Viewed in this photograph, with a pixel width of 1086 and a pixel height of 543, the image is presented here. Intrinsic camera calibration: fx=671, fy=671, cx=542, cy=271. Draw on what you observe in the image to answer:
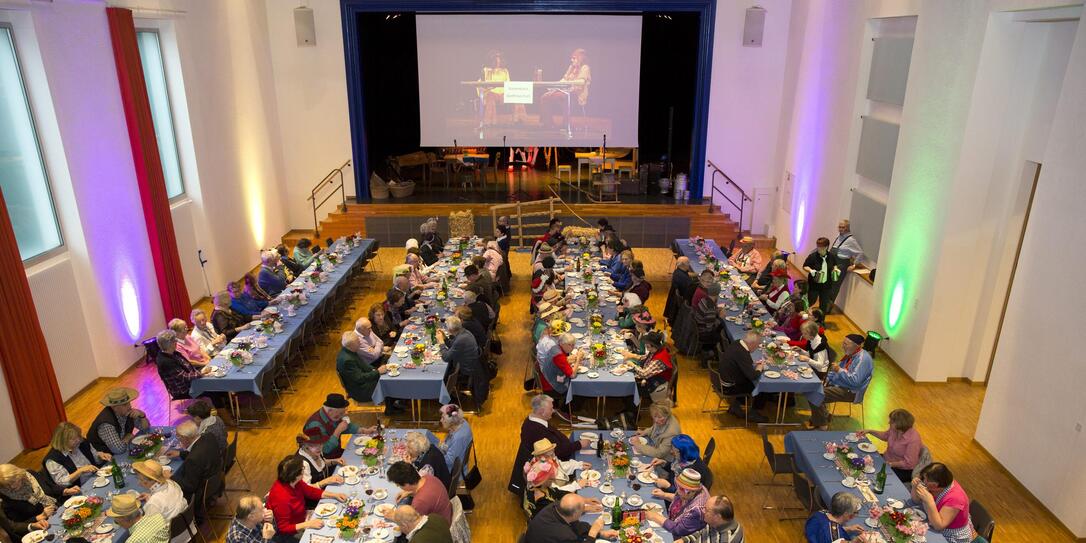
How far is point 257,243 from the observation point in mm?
16250

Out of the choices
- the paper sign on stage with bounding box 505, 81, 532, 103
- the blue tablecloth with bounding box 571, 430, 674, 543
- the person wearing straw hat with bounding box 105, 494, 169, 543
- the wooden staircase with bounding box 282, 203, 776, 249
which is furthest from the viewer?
the paper sign on stage with bounding box 505, 81, 532, 103

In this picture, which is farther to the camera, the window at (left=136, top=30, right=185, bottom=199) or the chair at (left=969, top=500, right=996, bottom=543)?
the window at (left=136, top=30, right=185, bottom=199)

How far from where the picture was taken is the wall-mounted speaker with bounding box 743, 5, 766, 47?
16641 mm

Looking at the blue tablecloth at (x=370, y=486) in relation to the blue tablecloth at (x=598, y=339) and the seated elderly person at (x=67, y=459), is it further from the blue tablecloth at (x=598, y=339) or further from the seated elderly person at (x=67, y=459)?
the seated elderly person at (x=67, y=459)

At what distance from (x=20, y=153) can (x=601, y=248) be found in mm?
9872

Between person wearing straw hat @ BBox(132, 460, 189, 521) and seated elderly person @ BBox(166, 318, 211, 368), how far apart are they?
2852 mm

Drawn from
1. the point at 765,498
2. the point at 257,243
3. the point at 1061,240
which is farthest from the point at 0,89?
the point at 1061,240

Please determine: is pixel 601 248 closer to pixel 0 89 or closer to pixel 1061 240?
pixel 1061 240

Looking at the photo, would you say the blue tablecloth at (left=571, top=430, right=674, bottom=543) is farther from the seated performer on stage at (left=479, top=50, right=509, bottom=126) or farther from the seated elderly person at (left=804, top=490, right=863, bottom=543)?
the seated performer on stage at (left=479, top=50, right=509, bottom=126)

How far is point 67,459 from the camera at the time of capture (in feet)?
22.4

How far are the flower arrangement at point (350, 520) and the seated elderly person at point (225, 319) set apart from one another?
484 centimetres

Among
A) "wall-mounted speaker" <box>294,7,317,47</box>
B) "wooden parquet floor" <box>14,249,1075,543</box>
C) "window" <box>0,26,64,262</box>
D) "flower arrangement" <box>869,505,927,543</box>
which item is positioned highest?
"wall-mounted speaker" <box>294,7,317,47</box>

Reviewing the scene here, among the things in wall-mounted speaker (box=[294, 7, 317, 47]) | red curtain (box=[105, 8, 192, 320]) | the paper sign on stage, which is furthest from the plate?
the paper sign on stage

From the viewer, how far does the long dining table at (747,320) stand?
8.61 metres
